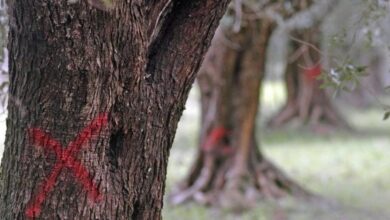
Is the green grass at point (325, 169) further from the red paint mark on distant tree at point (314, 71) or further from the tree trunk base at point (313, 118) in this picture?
the red paint mark on distant tree at point (314, 71)

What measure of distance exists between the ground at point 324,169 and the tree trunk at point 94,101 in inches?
103

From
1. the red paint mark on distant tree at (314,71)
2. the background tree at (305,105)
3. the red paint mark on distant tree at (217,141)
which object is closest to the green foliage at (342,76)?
the red paint mark on distant tree at (314,71)

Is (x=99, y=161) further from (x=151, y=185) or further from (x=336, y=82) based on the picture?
(x=336, y=82)

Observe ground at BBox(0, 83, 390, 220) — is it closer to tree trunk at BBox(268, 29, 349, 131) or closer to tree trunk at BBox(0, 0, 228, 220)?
tree trunk at BBox(268, 29, 349, 131)

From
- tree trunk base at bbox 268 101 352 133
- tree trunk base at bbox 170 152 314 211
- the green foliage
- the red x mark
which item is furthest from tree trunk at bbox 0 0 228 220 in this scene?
tree trunk base at bbox 268 101 352 133

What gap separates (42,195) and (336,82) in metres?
1.99

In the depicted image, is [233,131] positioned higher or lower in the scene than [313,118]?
lower

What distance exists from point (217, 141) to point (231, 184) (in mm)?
608

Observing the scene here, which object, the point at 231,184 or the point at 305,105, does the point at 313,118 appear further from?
the point at 231,184

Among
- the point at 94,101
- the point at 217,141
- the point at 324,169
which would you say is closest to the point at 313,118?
the point at 324,169

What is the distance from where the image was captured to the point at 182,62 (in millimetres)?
4285

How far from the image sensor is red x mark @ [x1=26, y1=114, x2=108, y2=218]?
12.8ft

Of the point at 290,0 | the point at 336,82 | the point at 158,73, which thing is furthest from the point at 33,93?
the point at 290,0

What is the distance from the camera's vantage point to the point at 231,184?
11.7 metres
